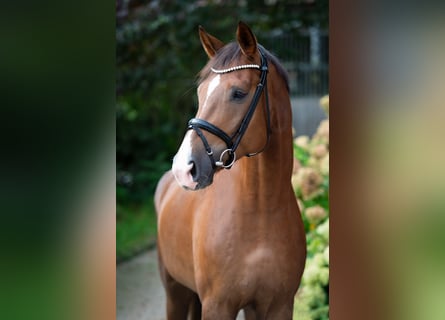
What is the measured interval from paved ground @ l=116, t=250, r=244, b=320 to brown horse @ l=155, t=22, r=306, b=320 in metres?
1.94

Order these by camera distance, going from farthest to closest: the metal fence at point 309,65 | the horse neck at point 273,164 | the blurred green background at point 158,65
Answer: the metal fence at point 309,65 < the blurred green background at point 158,65 < the horse neck at point 273,164

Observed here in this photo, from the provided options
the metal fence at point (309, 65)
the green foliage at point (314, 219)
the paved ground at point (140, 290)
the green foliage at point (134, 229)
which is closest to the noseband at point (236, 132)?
the green foliage at point (314, 219)

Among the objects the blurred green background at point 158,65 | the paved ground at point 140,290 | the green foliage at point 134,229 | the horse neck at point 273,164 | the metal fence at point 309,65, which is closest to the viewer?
the horse neck at point 273,164

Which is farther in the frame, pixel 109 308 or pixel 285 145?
pixel 285 145

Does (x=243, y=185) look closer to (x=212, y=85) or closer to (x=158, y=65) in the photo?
(x=212, y=85)

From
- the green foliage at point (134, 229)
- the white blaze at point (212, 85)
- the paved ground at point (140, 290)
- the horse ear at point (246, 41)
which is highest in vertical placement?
the horse ear at point (246, 41)

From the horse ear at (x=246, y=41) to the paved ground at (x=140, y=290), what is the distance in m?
2.52

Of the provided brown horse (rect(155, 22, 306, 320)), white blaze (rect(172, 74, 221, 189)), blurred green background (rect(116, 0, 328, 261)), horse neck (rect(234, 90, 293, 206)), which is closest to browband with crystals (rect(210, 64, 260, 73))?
brown horse (rect(155, 22, 306, 320))

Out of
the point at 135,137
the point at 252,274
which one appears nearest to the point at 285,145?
the point at 252,274

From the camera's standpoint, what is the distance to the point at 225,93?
6.73 ft

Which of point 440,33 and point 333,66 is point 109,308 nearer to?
point 333,66

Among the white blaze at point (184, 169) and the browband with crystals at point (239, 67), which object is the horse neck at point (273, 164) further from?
the white blaze at point (184, 169)

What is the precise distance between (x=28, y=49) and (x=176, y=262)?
155cm

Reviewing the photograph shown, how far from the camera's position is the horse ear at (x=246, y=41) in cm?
205
